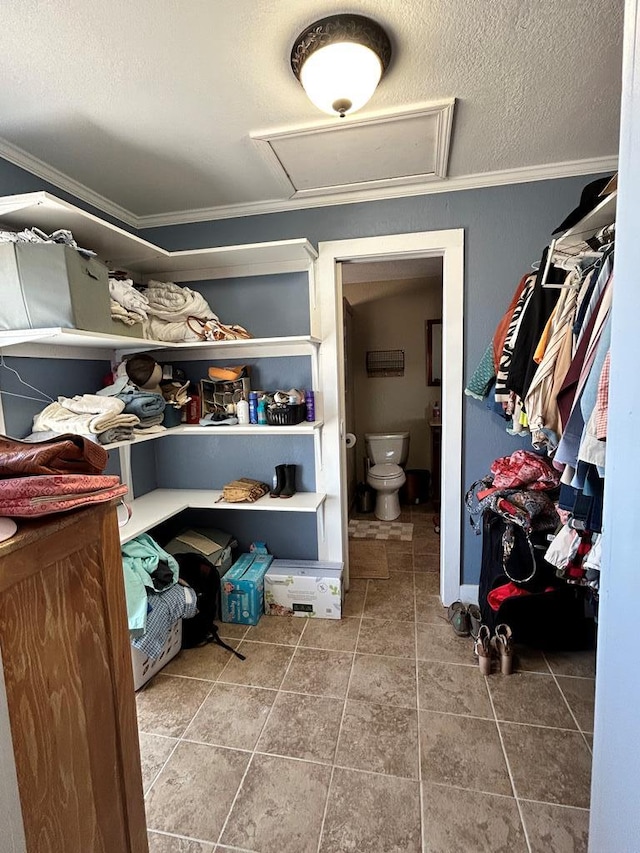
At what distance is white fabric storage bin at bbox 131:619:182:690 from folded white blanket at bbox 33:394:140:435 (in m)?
0.95

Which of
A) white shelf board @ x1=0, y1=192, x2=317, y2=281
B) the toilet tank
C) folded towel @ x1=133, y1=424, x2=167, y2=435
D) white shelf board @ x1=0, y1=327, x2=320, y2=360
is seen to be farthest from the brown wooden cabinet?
the toilet tank

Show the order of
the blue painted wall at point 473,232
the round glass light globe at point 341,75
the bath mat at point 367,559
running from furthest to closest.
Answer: the bath mat at point 367,559 < the blue painted wall at point 473,232 < the round glass light globe at point 341,75

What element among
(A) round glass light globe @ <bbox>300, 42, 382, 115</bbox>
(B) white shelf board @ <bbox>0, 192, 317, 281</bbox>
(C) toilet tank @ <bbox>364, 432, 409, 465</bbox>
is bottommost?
(C) toilet tank @ <bbox>364, 432, 409, 465</bbox>

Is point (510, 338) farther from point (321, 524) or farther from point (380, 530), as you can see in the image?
point (380, 530)

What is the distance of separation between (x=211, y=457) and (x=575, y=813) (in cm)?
220

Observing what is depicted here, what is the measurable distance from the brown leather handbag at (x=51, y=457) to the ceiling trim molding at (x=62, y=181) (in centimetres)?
149

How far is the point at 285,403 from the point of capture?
2.16 meters

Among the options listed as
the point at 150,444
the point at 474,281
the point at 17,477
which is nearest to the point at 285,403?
the point at 150,444

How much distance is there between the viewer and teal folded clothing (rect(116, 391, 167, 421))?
186 centimetres

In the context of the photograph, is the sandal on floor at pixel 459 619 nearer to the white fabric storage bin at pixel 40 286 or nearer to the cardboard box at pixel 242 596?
the cardboard box at pixel 242 596

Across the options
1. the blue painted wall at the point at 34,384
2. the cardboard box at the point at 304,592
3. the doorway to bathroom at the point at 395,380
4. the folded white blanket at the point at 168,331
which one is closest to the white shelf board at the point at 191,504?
the cardboard box at the point at 304,592

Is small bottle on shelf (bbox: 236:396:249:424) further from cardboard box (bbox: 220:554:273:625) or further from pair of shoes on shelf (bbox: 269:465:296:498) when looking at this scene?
cardboard box (bbox: 220:554:273:625)

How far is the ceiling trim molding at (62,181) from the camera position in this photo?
1.63m

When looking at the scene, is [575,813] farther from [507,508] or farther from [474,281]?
[474,281]
